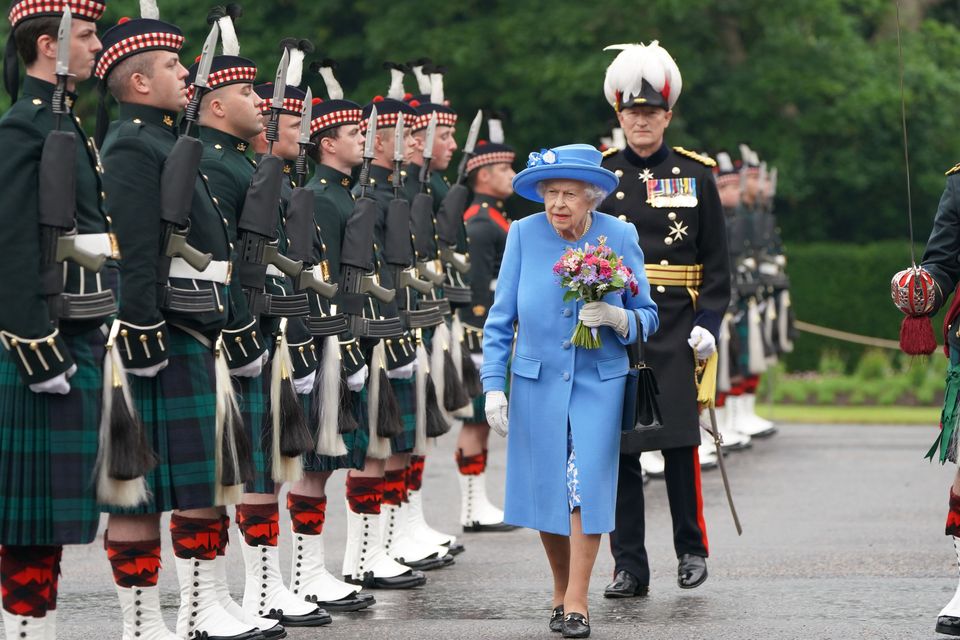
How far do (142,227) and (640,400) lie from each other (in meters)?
2.17

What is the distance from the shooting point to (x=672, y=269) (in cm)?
829

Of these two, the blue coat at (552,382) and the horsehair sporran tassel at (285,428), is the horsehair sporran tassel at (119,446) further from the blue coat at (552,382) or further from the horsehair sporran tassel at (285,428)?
the blue coat at (552,382)

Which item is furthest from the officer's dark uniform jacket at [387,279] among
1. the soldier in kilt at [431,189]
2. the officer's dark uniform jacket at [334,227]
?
the soldier in kilt at [431,189]

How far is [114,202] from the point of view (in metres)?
6.14

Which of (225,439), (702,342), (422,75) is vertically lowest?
(225,439)

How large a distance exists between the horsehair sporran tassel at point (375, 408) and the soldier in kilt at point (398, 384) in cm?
16

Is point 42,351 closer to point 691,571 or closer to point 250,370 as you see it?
point 250,370

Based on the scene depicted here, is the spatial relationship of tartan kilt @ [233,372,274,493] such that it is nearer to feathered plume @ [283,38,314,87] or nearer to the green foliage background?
feathered plume @ [283,38,314,87]

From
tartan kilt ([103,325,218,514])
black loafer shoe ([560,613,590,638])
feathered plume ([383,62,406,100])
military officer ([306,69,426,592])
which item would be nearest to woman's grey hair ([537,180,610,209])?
military officer ([306,69,426,592])

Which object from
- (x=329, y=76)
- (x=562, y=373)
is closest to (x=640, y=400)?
(x=562, y=373)

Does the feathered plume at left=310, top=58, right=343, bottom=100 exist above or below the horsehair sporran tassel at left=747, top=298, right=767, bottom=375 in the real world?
above

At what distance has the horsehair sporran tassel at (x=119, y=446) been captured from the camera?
18.9ft

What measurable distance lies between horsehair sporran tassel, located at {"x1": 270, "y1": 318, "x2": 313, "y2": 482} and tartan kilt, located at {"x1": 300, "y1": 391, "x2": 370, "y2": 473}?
0.44 m

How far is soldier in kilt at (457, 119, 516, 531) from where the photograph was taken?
1074 centimetres
